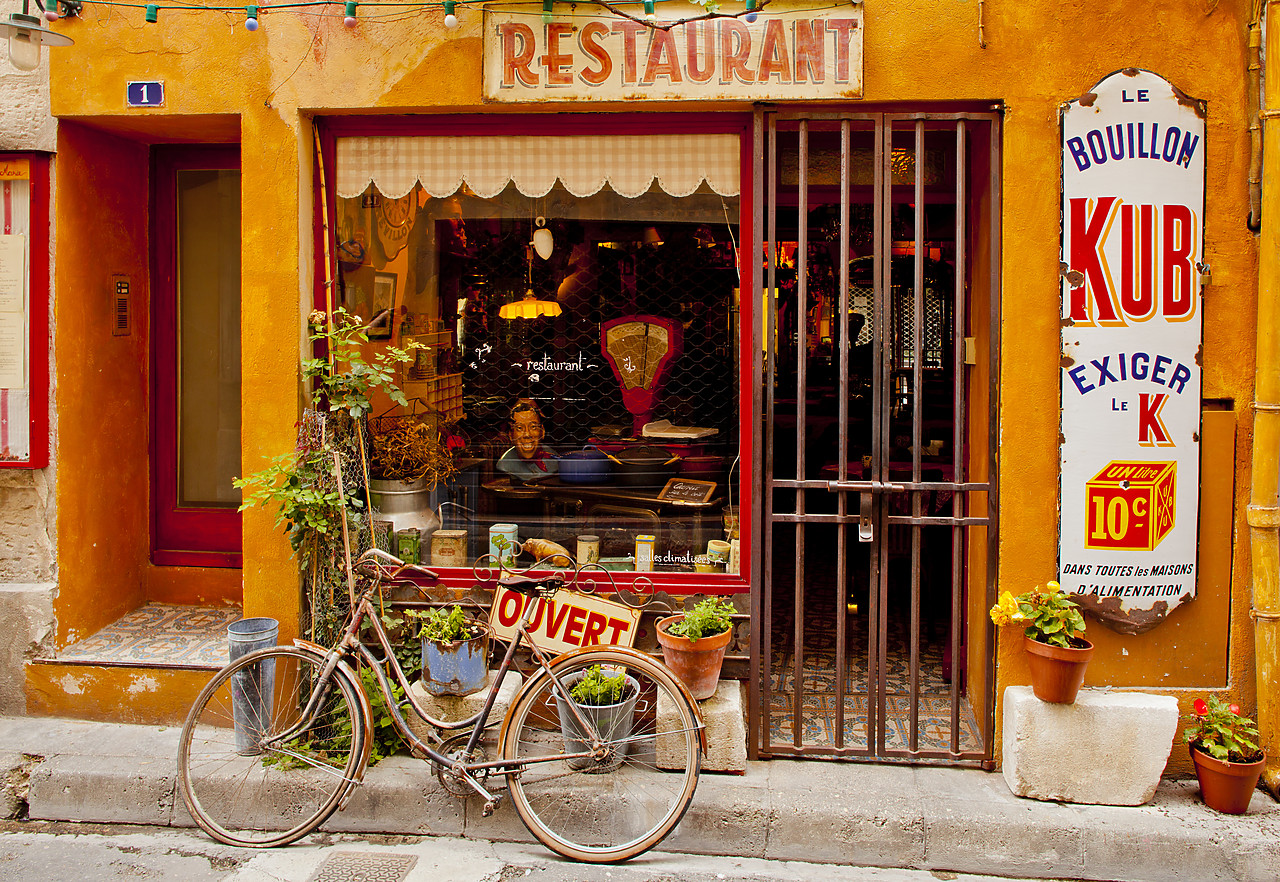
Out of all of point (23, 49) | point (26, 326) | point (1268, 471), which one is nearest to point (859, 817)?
point (1268, 471)

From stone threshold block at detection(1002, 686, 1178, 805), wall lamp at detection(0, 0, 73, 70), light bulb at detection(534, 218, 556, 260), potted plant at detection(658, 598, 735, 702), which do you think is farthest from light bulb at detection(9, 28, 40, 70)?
stone threshold block at detection(1002, 686, 1178, 805)

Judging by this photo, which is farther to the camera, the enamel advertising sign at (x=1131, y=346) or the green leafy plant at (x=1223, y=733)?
the enamel advertising sign at (x=1131, y=346)

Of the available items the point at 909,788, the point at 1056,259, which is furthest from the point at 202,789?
the point at 1056,259

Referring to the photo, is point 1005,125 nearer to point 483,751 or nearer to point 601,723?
point 601,723

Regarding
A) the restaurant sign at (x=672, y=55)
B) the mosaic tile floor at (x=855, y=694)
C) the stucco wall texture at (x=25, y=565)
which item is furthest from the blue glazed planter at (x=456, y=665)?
the restaurant sign at (x=672, y=55)

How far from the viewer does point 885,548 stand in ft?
16.3

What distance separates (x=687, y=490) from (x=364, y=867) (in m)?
2.56

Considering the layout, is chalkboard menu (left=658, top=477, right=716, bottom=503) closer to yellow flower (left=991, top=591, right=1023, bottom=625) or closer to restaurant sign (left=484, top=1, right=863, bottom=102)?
yellow flower (left=991, top=591, right=1023, bottom=625)

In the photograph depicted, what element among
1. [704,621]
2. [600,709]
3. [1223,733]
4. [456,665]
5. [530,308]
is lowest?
[1223,733]

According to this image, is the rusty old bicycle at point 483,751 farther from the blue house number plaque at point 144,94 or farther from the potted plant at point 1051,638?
the blue house number plaque at point 144,94

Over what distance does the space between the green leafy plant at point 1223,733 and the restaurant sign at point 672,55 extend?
3.52 metres

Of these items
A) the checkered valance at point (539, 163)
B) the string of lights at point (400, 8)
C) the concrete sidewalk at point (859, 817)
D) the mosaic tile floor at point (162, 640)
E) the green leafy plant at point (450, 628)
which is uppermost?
the string of lights at point (400, 8)

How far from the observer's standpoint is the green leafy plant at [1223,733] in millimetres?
4438

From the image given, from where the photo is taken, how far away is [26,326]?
17.3 feet
